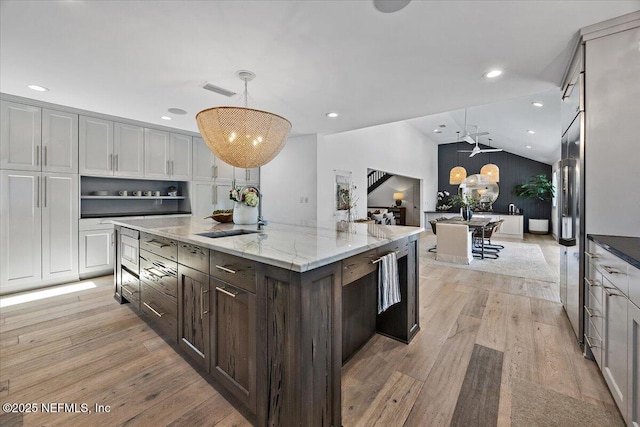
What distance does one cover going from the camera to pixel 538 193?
361 inches

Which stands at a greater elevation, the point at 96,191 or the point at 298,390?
the point at 96,191

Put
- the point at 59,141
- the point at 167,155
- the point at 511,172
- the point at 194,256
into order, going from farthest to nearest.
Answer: the point at 511,172 < the point at 167,155 < the point at 59,141 < the point at 194,256

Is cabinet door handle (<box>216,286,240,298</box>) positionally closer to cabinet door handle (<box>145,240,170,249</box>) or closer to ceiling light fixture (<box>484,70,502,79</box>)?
cabinet door handle (<box>145,240,170,249</box>)

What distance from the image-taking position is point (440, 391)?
1721 mm

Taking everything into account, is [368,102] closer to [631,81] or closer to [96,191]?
[631,81]

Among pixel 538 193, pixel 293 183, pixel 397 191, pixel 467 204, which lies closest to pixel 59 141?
pixel 293 183

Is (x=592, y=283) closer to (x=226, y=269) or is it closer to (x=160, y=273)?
(x=226, y=269)

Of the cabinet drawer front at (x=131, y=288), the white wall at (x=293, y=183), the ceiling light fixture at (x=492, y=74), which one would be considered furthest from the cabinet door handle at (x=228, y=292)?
the white wall at (x=293, y=183)

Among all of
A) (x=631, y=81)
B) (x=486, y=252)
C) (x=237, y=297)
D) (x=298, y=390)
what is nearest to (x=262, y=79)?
(x=237, y=297)

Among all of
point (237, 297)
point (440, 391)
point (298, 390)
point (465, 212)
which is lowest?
point (440, 391)

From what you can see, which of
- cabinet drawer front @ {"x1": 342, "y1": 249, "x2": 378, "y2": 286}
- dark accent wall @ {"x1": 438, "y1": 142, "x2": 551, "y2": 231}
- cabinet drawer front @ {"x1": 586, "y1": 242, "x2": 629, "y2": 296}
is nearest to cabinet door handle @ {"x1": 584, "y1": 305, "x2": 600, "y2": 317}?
cabinet drawer front @ {"x1": 586, "y1": 242, "x2": 629, "y2": 296}

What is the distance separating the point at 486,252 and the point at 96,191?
7.88 metres

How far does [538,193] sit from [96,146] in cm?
1204

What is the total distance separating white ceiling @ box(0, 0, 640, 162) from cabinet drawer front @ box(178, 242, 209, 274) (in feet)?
5.14
